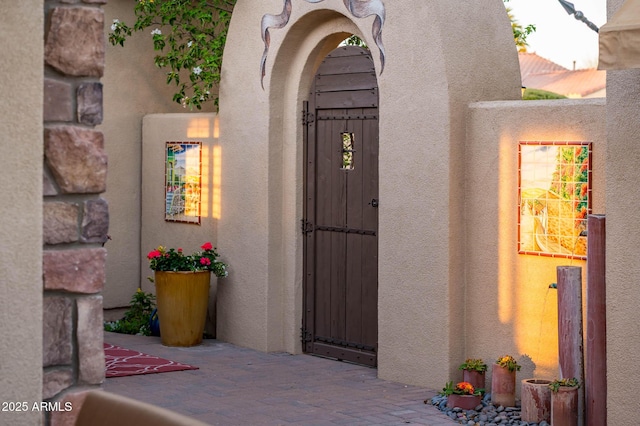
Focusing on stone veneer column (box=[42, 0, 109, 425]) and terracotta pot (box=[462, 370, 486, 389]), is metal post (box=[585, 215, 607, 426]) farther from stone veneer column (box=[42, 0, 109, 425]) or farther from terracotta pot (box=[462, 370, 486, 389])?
stone veneer column (box=[42, 0, 109, 425])

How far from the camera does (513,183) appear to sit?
7.91m

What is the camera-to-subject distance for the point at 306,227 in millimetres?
9867

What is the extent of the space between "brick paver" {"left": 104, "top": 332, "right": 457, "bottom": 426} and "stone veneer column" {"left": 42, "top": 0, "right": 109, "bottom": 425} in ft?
10.3

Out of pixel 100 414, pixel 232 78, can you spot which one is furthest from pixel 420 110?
pixel 100 414

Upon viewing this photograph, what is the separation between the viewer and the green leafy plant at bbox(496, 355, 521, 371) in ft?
24.9

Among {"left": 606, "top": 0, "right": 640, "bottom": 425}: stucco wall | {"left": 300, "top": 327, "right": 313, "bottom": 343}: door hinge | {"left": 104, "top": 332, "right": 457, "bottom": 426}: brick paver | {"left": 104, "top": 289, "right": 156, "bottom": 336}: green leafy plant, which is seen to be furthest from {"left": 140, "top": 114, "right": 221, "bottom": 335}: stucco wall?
{"left": 606, "top": 0, "right": 640, "bottom": 425}: stucco wall

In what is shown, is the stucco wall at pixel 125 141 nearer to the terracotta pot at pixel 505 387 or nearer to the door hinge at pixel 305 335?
the door hinge at pixel 305 335

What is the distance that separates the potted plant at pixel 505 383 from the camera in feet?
24.9

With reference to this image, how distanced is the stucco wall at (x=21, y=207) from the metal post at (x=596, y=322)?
3.81m

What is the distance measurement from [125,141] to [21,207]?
7974 mm

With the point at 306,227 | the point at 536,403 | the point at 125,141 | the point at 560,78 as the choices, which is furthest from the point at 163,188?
the point at 560,78

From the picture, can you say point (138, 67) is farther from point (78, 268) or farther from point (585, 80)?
point (585, 80)

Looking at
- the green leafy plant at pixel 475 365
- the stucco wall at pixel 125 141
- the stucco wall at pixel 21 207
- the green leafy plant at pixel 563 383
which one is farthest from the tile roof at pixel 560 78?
the stucco wall at pixel 21 207

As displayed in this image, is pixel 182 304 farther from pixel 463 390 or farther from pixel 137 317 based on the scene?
pixel 463 390
